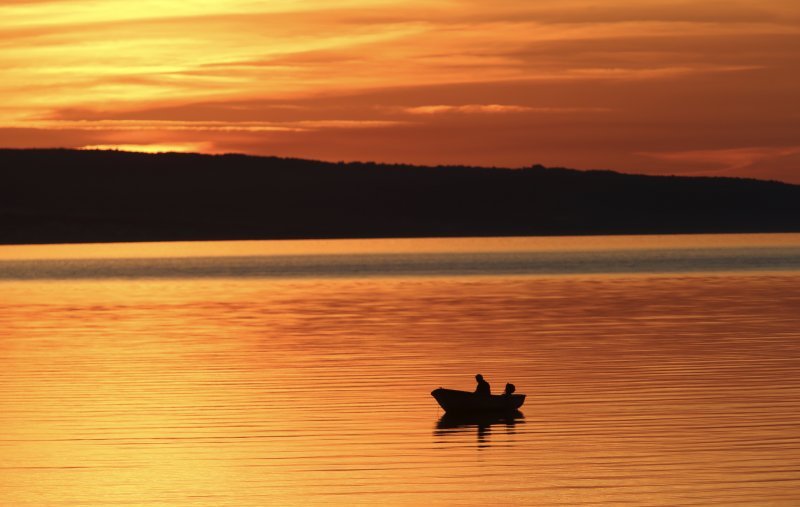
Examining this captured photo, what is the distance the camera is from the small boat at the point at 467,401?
101 ft

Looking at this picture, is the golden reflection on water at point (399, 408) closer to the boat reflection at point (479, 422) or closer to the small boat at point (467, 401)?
the boat reflection at point (479, 422)

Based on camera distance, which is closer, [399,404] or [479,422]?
[479,422]

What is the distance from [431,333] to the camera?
165 ft

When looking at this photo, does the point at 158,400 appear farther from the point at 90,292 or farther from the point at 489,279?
the point at 489,279

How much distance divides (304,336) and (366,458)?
24662mm

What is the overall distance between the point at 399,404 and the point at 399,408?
2.05 ft

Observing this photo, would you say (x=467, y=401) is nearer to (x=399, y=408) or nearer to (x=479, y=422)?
(x=479, y=422)

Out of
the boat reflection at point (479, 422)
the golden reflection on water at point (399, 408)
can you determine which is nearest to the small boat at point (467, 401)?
the boat reflection at point (479, 422)

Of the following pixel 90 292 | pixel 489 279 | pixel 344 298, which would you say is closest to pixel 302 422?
pixel 344 298

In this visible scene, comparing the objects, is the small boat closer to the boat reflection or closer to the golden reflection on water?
the boat reflection

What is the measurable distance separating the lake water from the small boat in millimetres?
307

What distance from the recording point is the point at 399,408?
31.7 metres

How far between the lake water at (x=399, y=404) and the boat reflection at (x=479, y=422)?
8cm

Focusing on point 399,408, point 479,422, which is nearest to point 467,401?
point 479,422
